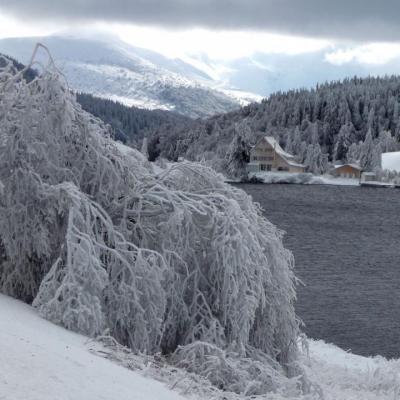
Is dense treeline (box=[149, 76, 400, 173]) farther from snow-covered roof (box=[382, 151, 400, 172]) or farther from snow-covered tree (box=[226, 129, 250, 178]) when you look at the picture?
snow-covered roof (box=[382, 151, 400, 172])

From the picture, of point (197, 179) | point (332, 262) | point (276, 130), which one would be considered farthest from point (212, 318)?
point (276, 130)

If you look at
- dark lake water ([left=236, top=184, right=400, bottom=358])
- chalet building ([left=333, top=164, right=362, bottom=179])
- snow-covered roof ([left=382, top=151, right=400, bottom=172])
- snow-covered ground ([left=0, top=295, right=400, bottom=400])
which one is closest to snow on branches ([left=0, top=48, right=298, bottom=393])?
snow-covered ground ([left=0, top=295, right=400, bottom=400])

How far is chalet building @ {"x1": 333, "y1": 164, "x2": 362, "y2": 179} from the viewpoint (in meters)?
141

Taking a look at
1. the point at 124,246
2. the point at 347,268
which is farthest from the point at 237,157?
the point at 124,246

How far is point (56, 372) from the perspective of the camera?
8375mm

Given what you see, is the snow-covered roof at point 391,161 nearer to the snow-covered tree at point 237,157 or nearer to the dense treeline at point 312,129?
the dense treeline at point 312,129

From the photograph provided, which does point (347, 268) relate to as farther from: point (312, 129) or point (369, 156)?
point (312, 129)

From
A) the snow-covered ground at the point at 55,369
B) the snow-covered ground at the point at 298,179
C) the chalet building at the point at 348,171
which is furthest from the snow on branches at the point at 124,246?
the chalet building at the point at 348,171

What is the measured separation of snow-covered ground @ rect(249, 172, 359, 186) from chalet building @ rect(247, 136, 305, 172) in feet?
12.1

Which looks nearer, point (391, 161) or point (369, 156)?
point (391, 161)

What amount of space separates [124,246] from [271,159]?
134578mm

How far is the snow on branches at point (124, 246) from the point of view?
13.3 metres

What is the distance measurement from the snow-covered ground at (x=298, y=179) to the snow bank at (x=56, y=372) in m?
127

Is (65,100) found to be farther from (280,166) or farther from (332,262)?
(280,166)
